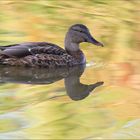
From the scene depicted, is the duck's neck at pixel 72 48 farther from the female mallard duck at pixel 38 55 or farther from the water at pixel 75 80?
the water at pixel 75 80

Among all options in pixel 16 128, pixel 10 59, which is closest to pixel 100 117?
pixel 16 128

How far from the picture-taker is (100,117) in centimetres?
672

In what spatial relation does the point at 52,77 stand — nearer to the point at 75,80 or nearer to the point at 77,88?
the point at 75,80

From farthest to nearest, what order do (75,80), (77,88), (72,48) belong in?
(72,48) < (75,80) < (77,88)

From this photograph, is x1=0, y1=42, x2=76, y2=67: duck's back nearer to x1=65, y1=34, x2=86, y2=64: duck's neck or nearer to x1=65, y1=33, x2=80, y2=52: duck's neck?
x1=65, y1=34, x2=86, y2=64: duck's neck

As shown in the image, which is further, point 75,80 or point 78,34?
point 78,34

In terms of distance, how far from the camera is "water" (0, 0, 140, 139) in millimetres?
6430

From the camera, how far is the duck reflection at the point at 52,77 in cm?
773

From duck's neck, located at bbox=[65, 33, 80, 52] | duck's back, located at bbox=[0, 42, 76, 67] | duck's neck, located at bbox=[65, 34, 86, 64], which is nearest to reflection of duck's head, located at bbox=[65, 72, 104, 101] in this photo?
duck's back, located at bbox=[0, 42, 76, 67]

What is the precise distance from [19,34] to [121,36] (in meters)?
1.42

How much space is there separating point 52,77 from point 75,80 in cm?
27

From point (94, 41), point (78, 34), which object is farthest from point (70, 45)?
point (94, 41)

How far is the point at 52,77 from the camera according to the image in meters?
8.27

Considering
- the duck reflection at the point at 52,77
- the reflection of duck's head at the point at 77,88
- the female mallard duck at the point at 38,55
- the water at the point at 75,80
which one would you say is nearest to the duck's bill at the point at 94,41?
the water at the point at 75,80
